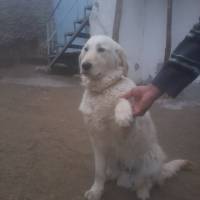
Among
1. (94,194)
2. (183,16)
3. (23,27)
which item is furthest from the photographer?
(23,27)

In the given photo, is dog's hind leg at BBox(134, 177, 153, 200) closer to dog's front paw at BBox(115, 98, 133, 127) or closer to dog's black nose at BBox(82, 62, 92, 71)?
dog's front paw at BBox(115, 98, 133, 127)

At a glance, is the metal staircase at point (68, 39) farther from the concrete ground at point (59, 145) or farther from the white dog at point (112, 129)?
the white dog at point (112, 129)

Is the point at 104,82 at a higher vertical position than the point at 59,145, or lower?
higher

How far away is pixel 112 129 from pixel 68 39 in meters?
6.72

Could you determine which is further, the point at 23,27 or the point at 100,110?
the point at 23,27

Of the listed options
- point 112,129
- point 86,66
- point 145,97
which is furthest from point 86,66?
point 145,97

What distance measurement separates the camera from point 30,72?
26.2 feet

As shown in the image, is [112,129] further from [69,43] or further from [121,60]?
[69,43]

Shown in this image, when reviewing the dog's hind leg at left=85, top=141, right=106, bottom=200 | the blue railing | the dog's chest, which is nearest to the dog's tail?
the dog's hind leg at left=85, top=141, right=106, bottom=200

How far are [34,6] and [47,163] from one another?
251 inches

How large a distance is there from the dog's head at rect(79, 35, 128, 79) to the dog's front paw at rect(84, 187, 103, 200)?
85 cm

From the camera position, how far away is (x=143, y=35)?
673 centimetres

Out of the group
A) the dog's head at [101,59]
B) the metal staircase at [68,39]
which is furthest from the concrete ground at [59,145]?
the metal staircase at [68,39]

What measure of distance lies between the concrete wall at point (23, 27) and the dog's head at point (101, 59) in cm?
622
